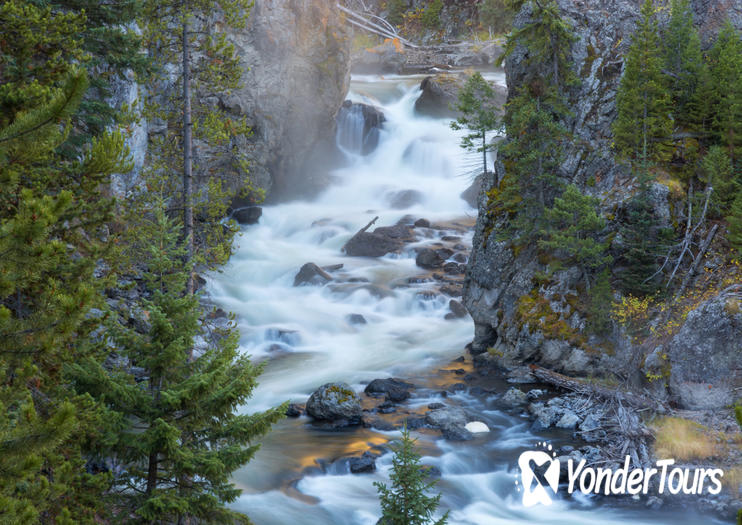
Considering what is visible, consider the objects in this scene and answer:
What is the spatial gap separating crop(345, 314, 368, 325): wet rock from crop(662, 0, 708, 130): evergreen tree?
609 inches

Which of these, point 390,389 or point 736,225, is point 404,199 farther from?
point 736,225

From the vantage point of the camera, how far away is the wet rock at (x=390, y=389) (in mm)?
19734

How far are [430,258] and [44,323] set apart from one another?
90.2 feet

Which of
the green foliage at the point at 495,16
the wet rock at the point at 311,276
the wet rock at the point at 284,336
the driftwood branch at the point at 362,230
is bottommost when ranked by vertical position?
the wet rock at the point at 284,336

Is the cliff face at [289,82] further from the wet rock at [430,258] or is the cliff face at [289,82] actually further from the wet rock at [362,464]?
the wet rock at [362,464]

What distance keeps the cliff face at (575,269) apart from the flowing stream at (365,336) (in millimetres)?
2377

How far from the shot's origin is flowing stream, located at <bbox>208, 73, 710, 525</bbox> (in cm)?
1397

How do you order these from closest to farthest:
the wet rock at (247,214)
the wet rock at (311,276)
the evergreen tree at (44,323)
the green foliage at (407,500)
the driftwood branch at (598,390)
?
the evergreen tree at (44,323), the green foliage at (407,500), the driftwood branch at (598,390), the wet rock at (311,276), the wet rock at (247,214)

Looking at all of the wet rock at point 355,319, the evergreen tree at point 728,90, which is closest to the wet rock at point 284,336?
the wet rock at point 355,319

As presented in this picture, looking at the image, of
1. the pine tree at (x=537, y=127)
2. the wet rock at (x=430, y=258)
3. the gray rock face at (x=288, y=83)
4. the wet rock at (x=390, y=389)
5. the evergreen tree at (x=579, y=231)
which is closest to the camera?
the evergreen tree at (x=579, y=231)

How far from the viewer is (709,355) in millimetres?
15500

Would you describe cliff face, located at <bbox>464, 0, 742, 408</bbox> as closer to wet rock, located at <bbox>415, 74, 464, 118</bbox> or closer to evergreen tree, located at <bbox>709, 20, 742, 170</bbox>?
evergreen tree, located at <bbox>709, 20, 742, 170</bbox>

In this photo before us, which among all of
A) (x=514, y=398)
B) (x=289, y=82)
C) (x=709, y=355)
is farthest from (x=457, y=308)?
(x=289, y=82)

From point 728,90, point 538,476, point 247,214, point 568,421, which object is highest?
point 247,214
